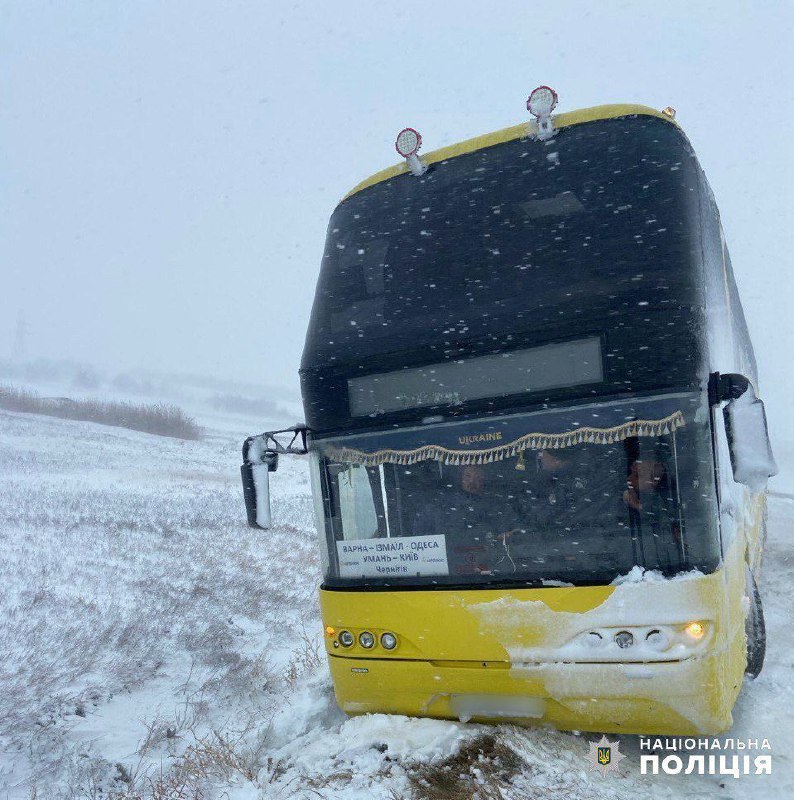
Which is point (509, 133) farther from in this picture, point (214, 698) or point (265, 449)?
point (214, 698)

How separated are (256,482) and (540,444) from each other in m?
2.16

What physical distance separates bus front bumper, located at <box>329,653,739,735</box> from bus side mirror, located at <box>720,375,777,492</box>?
3.51 ft

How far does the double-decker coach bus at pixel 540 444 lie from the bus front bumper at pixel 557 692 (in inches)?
0.5

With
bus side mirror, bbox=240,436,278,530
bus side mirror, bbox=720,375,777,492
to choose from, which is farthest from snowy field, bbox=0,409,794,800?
bus side mirror, bbox=720,375,777,492

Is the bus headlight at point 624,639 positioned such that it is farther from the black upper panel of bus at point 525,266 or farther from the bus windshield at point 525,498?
the black upper panel of bus at point 525,266

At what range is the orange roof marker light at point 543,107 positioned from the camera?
4.58m

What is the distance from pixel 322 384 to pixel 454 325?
1030 mm

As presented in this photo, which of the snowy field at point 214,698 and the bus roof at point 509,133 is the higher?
the bus roof at point 509,133

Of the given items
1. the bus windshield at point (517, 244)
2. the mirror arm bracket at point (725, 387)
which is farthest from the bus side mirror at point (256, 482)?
the mirror arm bracket at point (725, 387)

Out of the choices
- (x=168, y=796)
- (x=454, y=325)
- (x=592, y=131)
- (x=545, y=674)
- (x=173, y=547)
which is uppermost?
(x=592, y=131)

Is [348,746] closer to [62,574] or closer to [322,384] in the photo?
[322,384]

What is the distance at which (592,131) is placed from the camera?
4523mm

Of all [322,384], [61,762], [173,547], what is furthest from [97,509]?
[322,384]

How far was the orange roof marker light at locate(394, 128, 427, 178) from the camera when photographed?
16.5ft
